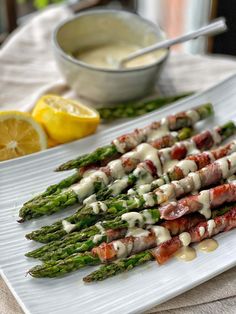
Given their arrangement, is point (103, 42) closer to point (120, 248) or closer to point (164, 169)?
point (164, 169)

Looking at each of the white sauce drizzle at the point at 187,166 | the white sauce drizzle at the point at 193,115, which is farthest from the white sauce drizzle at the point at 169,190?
the white sauce drizzle at the point at 193,115

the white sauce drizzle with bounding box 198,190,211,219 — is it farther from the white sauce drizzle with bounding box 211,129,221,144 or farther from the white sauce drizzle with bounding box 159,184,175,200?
the white sauce drizzle with bounding box 211,129,221,144

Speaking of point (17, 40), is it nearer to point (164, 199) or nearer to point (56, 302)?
point (164, 199)

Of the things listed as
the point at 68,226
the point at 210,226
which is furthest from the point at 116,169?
the point at 210,226

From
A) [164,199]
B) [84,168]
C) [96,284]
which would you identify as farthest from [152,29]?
[96,284]

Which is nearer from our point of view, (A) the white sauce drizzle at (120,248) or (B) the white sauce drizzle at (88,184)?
(A) the white sauce drizzle at (120,248)

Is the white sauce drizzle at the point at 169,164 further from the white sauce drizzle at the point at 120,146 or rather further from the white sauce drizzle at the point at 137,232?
the white sauce drizzle at the point at 137,232
